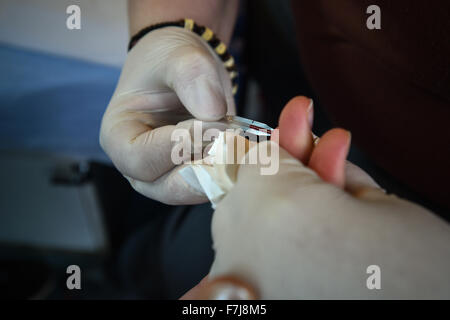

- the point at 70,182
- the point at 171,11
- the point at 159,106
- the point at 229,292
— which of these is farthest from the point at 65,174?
the point at 229,292

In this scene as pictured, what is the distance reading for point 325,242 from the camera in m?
0.20

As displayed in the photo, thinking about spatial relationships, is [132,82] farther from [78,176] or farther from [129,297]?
[129,297]

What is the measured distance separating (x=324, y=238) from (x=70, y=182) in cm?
48

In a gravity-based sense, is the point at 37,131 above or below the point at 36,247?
above

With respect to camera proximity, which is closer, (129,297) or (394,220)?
(394,220)

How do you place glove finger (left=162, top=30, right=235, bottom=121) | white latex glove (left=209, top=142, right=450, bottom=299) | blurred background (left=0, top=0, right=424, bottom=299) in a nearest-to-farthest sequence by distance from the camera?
white latex glove (left=209, top=142, right=450, bottom=299), glove finger (left=162, top=30, right=235, bottom=121), blurred background (left=0, top=0, right=424, bottom=299)

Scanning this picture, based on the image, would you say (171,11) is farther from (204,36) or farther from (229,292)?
(229,292)

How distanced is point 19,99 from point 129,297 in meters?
0.39

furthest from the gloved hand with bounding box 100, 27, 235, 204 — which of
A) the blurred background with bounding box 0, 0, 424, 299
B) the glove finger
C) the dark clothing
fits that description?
the dark clothing

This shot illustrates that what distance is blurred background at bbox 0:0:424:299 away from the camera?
51cm

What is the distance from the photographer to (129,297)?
1.98 feet

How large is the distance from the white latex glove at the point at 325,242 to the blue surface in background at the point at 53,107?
1.26 ft

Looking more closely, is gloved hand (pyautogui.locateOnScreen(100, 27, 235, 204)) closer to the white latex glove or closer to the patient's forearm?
the patient's forearm
